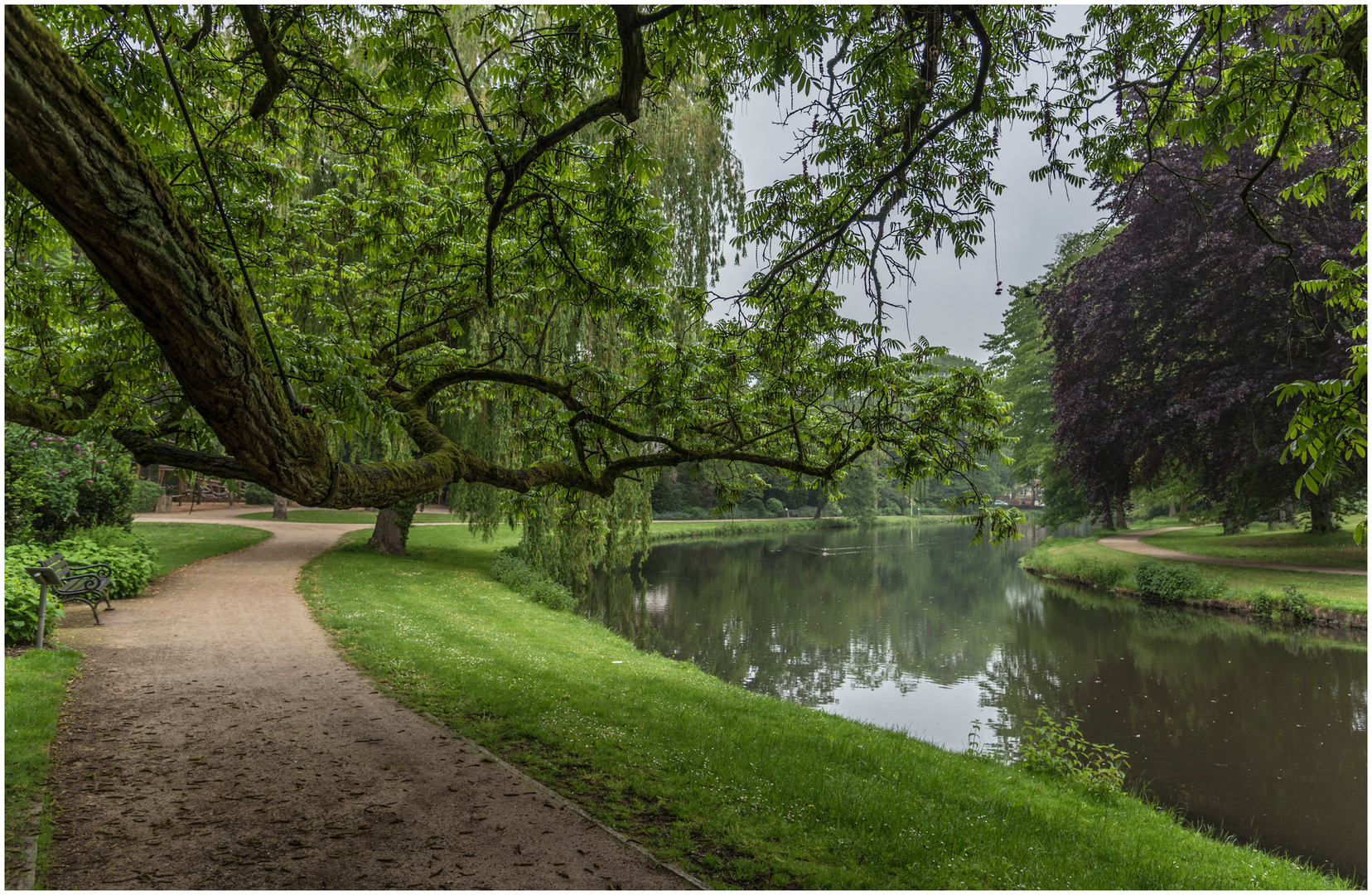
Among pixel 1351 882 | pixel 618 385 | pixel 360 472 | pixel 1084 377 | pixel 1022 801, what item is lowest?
pixel 1351 882

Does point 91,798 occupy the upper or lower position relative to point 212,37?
lower

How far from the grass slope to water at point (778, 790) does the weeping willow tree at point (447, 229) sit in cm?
214

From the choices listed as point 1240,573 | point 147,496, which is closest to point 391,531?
point 147,496

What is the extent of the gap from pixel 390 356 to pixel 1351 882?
9.98 metres

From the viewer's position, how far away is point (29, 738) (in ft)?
15.3

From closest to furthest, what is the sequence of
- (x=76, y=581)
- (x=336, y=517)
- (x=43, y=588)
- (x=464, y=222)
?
(x=464, y=222)
(x=43, y=588)
(x=76, y=581)
(x=336, y=517)

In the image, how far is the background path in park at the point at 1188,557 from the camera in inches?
635

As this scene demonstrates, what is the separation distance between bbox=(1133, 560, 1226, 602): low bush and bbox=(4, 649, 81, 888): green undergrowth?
20.8m

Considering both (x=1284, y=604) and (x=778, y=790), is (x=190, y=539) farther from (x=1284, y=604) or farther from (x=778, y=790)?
(x=1284, y=604)

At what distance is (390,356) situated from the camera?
6680 millimetres

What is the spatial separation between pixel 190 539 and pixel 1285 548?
30553mm

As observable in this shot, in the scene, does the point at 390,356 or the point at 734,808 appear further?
the point at 390,356

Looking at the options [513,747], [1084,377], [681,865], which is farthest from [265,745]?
[1084,377]

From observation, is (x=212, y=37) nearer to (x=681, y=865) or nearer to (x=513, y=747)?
(x=513, y=747)
